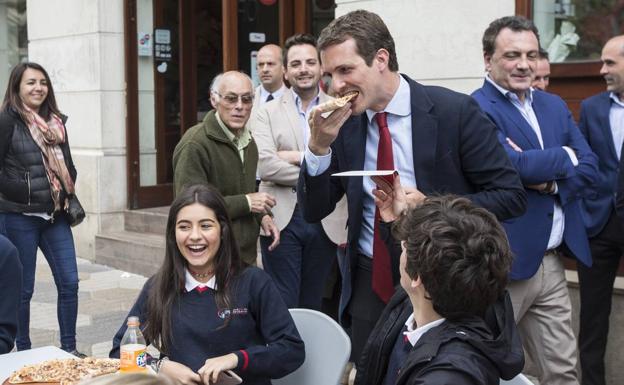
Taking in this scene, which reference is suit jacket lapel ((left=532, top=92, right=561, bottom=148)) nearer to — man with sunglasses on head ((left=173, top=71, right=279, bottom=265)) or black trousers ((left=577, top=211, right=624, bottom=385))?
black trousers ((left=577, top=211, right=624, bottom=385))

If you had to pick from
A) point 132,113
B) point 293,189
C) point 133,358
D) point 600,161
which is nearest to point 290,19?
point 132,113

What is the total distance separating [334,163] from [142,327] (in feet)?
3.37

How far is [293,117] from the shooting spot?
18.3 feet

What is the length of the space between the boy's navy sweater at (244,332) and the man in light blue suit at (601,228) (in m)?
2.19

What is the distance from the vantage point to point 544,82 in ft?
16.2

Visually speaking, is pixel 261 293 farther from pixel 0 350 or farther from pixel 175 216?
pixel 0 350

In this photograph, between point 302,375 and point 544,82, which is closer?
point 302,375

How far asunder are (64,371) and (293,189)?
2.76 m

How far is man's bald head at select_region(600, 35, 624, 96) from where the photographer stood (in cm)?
448

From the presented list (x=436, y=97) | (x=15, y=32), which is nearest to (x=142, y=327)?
(x=436, y=97)

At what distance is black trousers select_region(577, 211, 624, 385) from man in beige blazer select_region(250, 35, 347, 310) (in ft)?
4.93

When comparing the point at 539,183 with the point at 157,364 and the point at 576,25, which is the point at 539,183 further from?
the point at 576,25

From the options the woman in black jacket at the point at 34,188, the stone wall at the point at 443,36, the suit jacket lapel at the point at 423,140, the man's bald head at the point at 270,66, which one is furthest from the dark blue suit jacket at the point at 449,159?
the man's bald head at the point at 270,66

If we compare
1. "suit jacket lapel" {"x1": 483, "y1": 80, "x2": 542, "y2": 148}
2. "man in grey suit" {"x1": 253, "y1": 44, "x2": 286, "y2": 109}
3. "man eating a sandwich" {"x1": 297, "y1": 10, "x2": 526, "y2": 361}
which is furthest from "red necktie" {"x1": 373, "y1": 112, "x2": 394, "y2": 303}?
"man in grey suit" {"x1": 253, "y1": 44, "x2": 286, "y2": 109}
